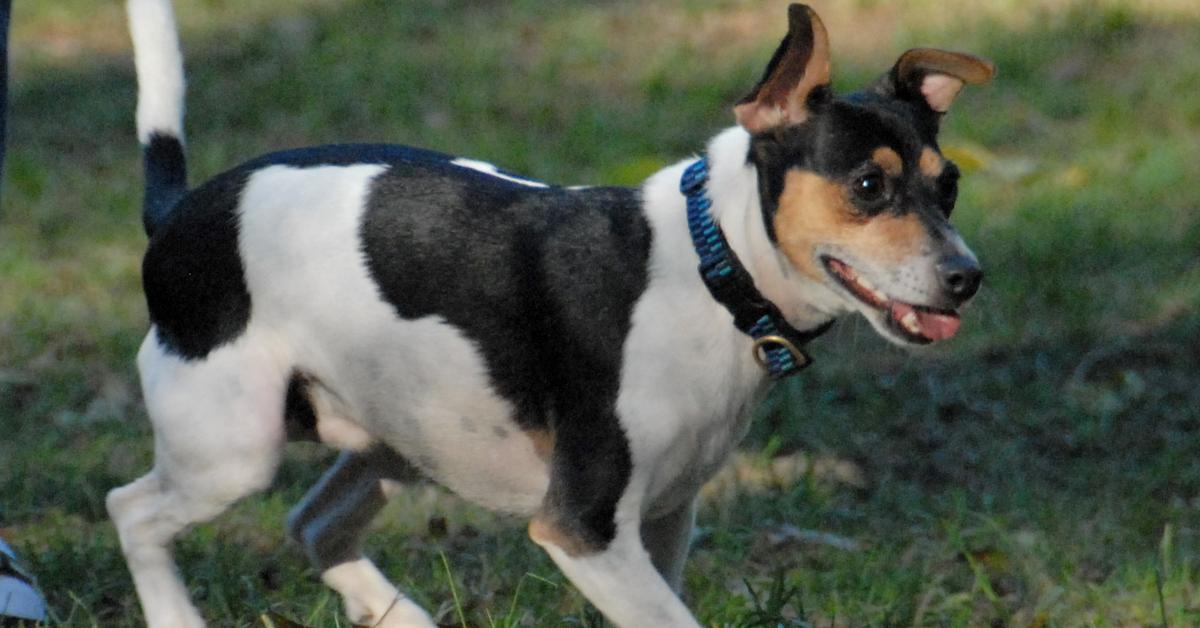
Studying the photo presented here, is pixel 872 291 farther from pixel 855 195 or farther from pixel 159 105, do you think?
pixel 159 105

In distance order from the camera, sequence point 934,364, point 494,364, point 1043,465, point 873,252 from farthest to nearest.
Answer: point 934,364, point 1043,465, point 494,364, point 873,252

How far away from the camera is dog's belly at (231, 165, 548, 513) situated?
11.9ft

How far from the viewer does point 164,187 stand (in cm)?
412

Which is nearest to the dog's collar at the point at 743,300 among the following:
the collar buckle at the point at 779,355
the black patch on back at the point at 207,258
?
the collar buckle at the point at 779,355

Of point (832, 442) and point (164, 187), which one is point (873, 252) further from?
point (832, 442)

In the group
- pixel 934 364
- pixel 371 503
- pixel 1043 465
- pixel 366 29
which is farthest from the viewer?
pixel 366 29

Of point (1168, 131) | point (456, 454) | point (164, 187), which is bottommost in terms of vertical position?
point (1168, 131)

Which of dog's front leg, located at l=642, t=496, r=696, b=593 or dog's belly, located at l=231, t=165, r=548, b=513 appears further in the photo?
dog's front leg, located at l=642, t=496, r=696, b=593

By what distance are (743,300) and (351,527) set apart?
1.14m

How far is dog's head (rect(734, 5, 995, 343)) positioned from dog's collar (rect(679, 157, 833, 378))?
0.31ft

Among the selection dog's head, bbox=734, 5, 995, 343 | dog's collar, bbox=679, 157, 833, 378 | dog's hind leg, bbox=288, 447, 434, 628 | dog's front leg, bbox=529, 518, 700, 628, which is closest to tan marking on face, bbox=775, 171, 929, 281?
dog's head, bbox=734, 5, 995, 343

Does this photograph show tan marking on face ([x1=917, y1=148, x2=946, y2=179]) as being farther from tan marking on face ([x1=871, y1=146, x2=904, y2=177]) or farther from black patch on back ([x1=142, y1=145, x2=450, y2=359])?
black patch on back ([x1=142, y1=145, x2=450, y2=359])

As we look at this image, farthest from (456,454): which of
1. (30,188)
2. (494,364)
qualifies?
(30,188)

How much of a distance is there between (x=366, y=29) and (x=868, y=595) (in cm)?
558
